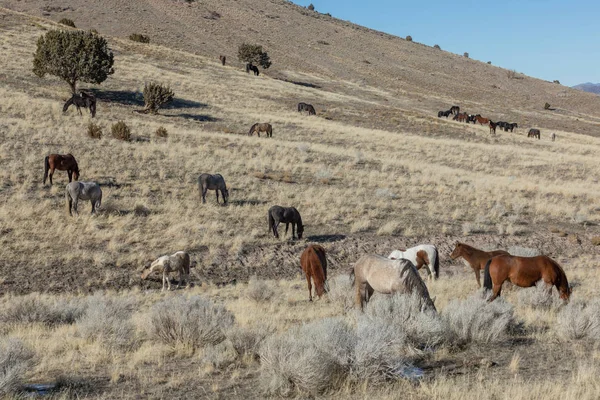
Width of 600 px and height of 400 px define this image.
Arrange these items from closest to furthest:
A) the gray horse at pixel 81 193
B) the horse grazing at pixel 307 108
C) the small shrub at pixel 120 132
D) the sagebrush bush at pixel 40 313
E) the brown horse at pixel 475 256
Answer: the sagebrush bush at pixel 40 313 → the brown horse at pixel 475 256 → the gray horse at pixel 81 193 → the small shrub at pixel 120 132 → the horse grazing at pixel 307 108

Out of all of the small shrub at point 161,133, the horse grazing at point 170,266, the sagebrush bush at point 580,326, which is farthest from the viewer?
the small shrub at point 161,133

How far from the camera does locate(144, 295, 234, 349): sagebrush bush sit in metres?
7.59

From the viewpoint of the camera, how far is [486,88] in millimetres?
97250

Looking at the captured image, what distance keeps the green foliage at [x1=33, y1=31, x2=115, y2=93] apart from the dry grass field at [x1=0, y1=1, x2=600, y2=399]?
1869 mm

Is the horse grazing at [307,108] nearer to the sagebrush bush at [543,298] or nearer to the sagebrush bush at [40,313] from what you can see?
the sagebrush bush at [543,298]

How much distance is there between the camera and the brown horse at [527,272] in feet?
32.6

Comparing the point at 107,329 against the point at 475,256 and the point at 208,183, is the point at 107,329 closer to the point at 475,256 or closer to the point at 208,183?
the point at 475,256

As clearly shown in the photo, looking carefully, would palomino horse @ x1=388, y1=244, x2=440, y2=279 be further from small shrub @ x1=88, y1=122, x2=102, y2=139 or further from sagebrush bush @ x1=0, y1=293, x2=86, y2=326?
small shrub @ x1=88, y1=122, x2=102, y2=139

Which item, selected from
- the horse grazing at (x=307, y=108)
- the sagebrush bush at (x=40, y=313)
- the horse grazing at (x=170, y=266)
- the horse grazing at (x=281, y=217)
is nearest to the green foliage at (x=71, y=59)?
the horse grazing at (x=307, y=108)

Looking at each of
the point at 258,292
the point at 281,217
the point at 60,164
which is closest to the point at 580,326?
the point at 258,292

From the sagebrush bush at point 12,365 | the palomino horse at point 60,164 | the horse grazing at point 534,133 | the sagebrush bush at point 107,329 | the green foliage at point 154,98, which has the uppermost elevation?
the horse grazing at point 534,133

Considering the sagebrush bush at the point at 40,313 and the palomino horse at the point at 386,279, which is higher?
the palomino horse at the point at 386,279

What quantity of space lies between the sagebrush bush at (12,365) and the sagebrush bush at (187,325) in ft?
5.86

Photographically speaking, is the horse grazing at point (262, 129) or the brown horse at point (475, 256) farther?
the horse grazing at point (262, 129)
